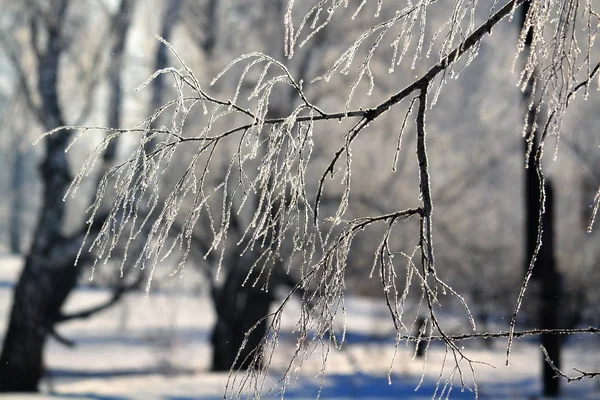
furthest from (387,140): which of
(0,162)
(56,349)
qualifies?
(0,162)

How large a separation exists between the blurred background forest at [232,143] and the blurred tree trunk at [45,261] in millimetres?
32

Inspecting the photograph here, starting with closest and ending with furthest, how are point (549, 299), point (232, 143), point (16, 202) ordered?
point (549, 299) < point (232, 143) < point (16, 202)

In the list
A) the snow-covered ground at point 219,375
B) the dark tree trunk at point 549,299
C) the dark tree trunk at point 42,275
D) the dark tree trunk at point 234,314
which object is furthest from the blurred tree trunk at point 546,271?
the dark tree trunk at point 42,275

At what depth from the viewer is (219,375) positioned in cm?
1320

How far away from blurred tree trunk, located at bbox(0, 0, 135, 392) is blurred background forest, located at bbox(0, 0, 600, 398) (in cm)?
3

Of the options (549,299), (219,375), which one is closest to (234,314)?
(219,375)

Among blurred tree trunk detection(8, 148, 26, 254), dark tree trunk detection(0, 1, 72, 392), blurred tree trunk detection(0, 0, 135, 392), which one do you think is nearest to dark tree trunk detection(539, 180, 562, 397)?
blurred tree trunk detection(0, 0, 135, 392)

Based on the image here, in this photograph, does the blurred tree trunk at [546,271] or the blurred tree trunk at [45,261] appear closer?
the blurred tree trunk at [546,271]

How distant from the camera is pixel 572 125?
54.0ft

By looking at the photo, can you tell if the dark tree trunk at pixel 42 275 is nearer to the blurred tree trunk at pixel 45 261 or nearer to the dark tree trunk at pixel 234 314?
the blurred tree trunk at pixel 45 261

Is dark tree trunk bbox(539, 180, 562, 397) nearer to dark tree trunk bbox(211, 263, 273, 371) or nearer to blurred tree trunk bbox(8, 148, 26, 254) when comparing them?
dark tree trunk bbox(211, 263, 273, 371)

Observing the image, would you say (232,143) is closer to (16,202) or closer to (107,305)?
(107,305)

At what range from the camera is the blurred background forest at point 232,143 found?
1282cm

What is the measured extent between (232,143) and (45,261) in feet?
10.7
